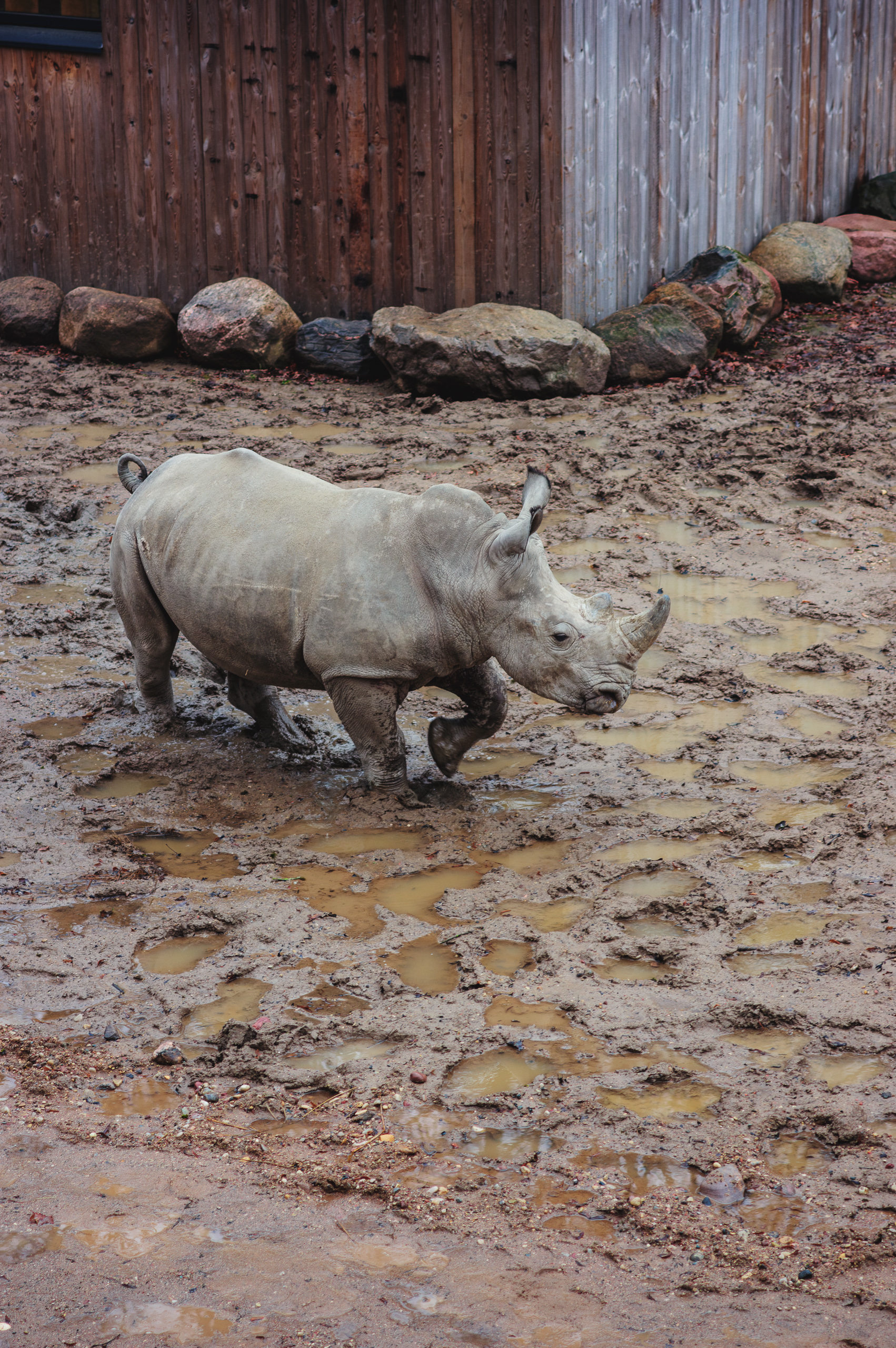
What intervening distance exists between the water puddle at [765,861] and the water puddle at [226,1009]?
1.69 m

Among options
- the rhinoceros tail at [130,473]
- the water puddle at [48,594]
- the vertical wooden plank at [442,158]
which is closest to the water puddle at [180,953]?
the rhinoceros tail at [130,473]

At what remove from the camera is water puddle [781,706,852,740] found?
A: 5.36 meters

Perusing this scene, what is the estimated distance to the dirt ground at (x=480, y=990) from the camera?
98.0 inches

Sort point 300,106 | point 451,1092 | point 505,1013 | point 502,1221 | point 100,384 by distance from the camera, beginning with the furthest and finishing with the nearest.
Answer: point 300,106 < point 100,384 < point 505,1013 < point 451,1092 < point 502,1221

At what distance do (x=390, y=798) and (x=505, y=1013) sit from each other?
145 centimetres

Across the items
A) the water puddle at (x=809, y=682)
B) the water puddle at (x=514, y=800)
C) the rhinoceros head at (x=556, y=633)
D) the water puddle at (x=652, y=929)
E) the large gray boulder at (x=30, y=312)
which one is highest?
the large gray boulder at (x=30, y=312)

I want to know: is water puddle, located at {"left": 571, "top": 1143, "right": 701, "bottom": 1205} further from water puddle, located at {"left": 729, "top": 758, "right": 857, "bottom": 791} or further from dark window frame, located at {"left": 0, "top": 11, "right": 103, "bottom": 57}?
dark window frame, located at {"left": 0, "top": 11, "right": 103, "bottom": 57}

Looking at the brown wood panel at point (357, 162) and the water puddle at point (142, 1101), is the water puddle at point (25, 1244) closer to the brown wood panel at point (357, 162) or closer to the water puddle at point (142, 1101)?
the water puddle at point (142, 1101)

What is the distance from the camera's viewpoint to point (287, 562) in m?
4.77

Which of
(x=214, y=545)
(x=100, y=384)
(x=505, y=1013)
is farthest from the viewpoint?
(x=100, y=384)

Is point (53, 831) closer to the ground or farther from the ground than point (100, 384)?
closer to the ground

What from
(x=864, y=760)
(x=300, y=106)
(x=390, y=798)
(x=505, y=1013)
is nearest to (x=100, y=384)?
(x=300, y=106)

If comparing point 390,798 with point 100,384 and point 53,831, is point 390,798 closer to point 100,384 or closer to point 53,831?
point 53,831

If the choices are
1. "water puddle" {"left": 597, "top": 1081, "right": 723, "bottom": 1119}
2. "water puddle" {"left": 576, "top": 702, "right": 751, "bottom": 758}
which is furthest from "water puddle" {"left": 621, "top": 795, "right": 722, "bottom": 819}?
"water puddle" {"left": 597, "top": 1081, "right": 723, "bottom": 1119}
